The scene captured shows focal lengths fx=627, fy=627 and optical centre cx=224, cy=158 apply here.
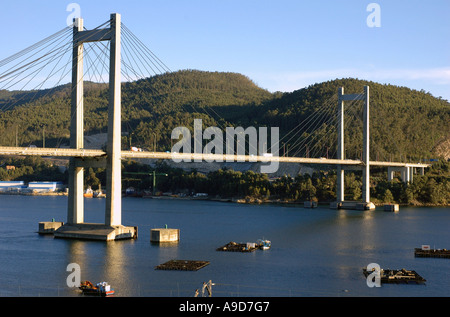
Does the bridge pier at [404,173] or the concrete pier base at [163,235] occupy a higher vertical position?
the bridge pier at [404,173]

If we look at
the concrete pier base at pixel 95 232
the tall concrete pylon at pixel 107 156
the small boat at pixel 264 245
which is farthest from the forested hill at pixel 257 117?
the small boat at pixel 264 245

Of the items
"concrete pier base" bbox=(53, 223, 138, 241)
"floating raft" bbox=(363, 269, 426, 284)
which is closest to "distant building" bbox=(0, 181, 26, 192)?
"concrete pier base" bbox=(53, 223, 138, 241)

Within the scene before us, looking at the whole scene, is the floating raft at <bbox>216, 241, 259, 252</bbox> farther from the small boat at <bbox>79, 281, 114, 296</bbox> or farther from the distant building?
the distant building

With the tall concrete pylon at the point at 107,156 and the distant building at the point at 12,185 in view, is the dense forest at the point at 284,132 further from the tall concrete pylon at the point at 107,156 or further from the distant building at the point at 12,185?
the tall concrete pylon at the point at 107,156

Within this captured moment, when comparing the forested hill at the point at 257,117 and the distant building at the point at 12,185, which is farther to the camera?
the distant building at the point at 12,185

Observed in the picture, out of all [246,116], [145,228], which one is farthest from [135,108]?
[145,228]

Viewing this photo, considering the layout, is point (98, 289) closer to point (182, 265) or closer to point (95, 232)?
point (182, 265)
